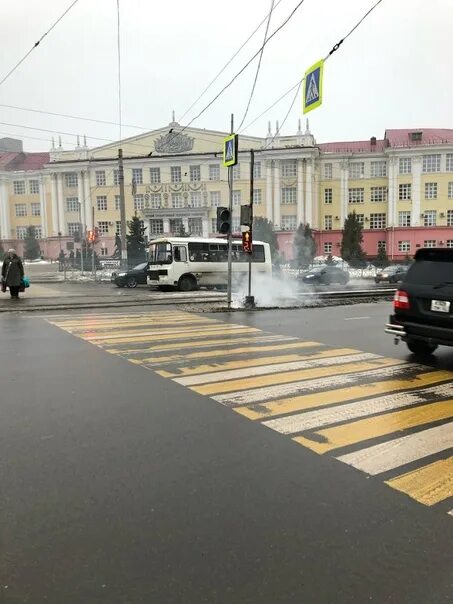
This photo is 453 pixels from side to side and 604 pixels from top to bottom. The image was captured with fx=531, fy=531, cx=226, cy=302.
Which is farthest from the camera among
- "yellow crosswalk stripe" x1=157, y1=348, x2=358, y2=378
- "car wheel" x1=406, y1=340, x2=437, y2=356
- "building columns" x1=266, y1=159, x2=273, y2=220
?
A: "building columns" x1=266, y1=159, x2=273, y2=220

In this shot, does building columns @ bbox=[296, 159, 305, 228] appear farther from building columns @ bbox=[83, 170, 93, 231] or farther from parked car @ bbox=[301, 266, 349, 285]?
parked car @ bbox=[301, 266, 349, 285]

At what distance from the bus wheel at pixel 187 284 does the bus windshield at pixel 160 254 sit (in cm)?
116

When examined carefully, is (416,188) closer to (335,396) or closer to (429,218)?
(429,218)

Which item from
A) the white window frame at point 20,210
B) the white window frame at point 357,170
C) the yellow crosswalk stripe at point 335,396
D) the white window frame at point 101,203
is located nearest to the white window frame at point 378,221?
the white window frame at point 357,170

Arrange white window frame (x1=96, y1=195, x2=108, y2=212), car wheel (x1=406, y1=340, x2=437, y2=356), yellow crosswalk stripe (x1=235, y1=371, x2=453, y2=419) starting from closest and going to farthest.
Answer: yellow crosswalk stripe (x1=235, y1=371, x2=453, y2=419), car wheel (x1=406, y1=340, x2=437, y2=356), white window frame (x1=96, y1=195, x2=108, y2=212)

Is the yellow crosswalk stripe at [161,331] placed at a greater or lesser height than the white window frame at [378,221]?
lesser

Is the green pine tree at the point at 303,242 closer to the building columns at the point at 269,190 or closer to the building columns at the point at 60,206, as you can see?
the building columns at the point at 269,190

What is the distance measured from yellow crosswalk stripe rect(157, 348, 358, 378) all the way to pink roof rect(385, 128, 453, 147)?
6963cm

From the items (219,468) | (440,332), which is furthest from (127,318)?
(219,468)

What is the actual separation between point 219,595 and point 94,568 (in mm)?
681

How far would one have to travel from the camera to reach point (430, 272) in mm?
7750

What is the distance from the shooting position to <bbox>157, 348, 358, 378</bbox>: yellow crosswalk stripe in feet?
23.4

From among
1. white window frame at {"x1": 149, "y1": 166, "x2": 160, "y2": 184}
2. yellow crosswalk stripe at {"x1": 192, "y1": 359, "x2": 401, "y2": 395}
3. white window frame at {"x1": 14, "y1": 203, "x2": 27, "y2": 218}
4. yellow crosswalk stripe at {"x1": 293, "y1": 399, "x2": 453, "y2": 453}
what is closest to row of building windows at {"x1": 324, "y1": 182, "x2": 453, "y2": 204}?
white window frame at {"x1": 149, "y1": 166, "x2": 160, "y2": 184}

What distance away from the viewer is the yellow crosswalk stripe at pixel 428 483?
3551 mm
